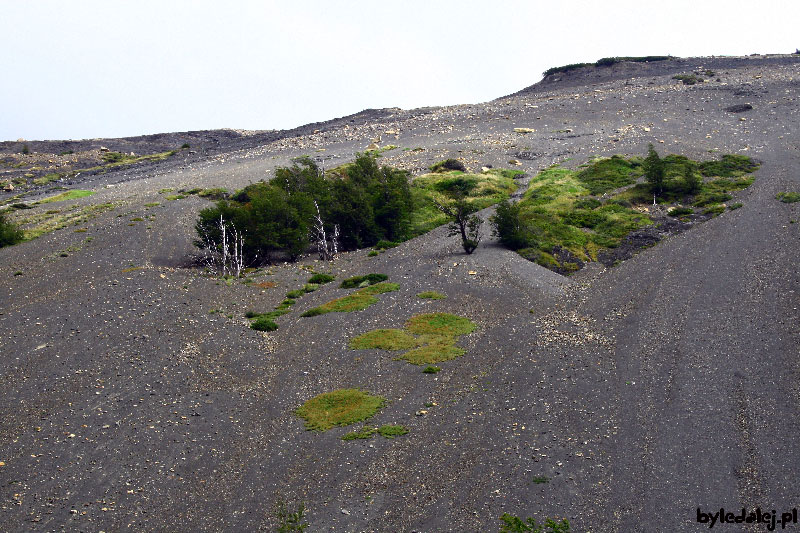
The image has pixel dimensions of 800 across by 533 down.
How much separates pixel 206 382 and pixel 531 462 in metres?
18.1

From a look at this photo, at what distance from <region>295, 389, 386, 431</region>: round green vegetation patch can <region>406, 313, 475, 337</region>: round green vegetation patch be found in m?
8.57

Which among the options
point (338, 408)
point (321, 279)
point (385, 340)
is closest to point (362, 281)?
point (321, 279)

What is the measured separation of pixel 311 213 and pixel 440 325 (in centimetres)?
2731

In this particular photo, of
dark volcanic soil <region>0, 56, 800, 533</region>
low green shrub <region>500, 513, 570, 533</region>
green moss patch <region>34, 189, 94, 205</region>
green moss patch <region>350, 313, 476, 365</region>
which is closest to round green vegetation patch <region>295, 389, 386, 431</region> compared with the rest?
dark volcanic soil <region>0, 56, 800, 533</region>

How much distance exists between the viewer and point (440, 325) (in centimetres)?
4025

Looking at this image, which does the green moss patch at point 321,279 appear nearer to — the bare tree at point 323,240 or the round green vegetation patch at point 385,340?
the bare tree at point 323,240

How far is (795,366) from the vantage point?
2928 centimetres

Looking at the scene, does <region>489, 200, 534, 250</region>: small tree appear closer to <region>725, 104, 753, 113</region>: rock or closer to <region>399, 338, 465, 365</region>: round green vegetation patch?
<region>399, 338, 465, 365</region>: round green vegetation patch

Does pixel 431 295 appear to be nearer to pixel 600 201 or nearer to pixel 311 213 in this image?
pixel 311 213

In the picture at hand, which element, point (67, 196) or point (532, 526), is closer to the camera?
point (532, 526)

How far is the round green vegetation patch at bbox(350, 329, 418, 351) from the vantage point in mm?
37438

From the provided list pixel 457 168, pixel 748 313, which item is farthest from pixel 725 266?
pixel 457 168

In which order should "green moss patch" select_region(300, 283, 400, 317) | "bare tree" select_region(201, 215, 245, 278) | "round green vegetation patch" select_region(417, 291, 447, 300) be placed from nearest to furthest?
1. "green moss patch" select_region(300, 283, 400, 317)
2. "round green vegetation patch" select_region(417, 291, 447, 300)
3. "bare tree" select_region(201, 215, 245, 278)

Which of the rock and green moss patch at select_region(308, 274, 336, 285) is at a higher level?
the rock
